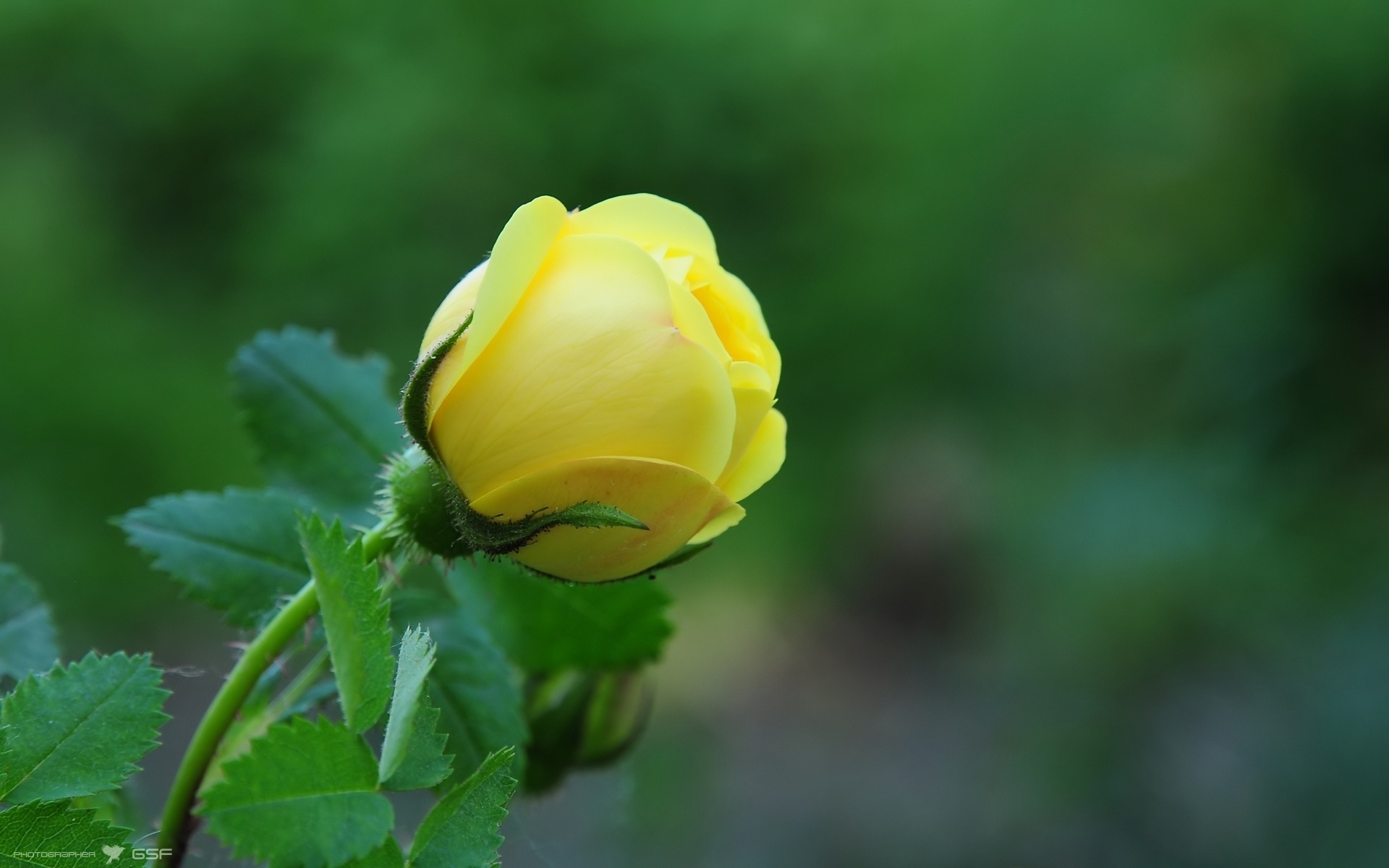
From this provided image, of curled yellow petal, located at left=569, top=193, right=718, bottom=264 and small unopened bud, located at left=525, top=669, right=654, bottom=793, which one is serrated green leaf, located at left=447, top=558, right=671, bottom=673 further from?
curled yellow petal, located at left=569, top=193, right=718, bottom=264

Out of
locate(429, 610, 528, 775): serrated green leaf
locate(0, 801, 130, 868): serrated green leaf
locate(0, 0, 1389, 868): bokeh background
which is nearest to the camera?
locate(0, 801, 130, 868): serrated green leaf

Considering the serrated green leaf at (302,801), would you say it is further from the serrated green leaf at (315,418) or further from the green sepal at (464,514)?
the serrated green leaf at (315,418)

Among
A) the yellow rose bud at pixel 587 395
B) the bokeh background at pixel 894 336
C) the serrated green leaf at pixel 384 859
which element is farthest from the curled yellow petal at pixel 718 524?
the bokeh background at pixel 894 336

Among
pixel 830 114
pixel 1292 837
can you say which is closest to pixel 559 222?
pixel 1292 837

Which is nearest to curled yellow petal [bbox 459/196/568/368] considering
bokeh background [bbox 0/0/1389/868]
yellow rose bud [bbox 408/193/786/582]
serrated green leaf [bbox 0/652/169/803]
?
yellow rose bud [bbox 408/193/786/582]

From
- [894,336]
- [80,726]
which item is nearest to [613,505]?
[80,726]
